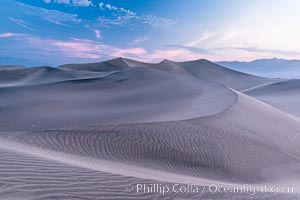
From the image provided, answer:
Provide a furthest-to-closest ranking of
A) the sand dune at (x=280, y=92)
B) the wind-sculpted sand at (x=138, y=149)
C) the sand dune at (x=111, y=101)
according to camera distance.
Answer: the sand dune at (x=280, y=92) → the sand dune at (x=111, y=101) → the wind-sculpted sand at (x=138, y=149)

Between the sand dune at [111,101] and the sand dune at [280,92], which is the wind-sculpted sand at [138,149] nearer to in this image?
the sand dune at [111,101]

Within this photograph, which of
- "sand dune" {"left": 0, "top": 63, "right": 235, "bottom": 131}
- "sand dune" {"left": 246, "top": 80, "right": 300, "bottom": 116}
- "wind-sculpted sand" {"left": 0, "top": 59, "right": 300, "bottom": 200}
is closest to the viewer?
"wind-sculpted sand" {"left": 0, "top": 59, "right": 300, "bottom": 200}

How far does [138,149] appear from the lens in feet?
24.1

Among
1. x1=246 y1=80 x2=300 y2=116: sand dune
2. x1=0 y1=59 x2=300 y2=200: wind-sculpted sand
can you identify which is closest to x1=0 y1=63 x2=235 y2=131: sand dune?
x1=0 y1=59 x2=300 y2=200: wind-sculpted sand

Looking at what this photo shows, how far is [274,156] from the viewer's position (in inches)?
335

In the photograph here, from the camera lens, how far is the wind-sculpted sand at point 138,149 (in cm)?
403

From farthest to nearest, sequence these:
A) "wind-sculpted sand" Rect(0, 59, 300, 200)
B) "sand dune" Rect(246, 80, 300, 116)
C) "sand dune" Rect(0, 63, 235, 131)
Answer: "sand dune" Rect(246, 80, 300, 116)
"sand dune" Rect(0, 63, 235, 131)
"wind-sculpted sand" Rect(0, 59, 300, 200)

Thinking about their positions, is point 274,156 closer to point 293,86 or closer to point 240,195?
point 240,195

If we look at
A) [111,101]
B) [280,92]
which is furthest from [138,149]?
[280,92]

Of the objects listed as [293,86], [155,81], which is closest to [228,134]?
[155,81]

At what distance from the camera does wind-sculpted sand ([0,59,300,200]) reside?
403 centimetres

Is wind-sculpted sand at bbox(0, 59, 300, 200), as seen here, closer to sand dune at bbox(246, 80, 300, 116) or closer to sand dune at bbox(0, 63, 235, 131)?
sand dune at bbox(0, 63, 235, 131)

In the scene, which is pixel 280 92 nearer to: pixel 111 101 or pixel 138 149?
pixel 111 101

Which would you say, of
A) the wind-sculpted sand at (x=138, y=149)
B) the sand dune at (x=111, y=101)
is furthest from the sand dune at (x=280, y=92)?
the wind-sculpted sand at (x=138, y=149)
